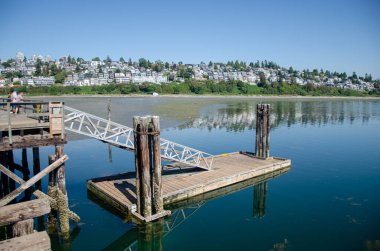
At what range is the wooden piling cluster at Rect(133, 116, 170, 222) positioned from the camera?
13.6 metres

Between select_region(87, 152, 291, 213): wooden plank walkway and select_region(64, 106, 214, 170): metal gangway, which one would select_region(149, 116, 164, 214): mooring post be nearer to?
select_region(87, 152, 291, 213): wooden plank walkway

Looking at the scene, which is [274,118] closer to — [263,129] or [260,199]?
[263,129]

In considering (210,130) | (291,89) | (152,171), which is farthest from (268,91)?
(152,171)

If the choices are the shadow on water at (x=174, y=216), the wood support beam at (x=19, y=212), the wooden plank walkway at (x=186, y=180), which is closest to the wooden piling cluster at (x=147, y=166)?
the shadow on water at (x=174, y=216)

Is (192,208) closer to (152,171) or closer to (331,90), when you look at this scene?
(152,171)

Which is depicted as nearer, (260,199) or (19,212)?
(19,212)

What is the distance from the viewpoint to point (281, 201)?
1864 centimetres

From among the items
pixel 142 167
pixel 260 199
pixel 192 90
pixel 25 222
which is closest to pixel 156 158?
pixel 142 167

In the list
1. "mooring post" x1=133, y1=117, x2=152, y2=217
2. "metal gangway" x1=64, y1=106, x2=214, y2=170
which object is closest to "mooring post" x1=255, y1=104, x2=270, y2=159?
"metal gangway" x1=64, y1=106, x2=214, y2=170

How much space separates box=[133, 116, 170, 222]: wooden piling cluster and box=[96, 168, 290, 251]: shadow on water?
2.10 feet

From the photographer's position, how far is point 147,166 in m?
13.7

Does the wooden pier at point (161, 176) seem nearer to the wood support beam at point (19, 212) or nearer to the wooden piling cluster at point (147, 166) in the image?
the wooden piling cluster at point (147, 166)

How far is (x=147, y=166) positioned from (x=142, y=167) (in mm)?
230

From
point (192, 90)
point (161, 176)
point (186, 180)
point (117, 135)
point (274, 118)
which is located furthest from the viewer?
point (192, 90)
